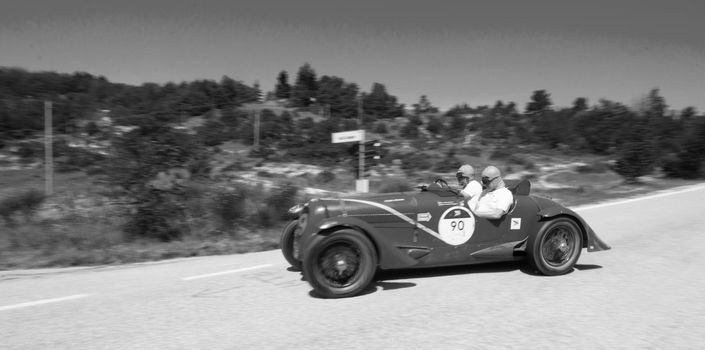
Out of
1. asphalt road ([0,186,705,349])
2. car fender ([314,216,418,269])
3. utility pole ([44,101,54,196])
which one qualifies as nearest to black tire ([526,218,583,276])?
asphalt road ([0,186,705,349])

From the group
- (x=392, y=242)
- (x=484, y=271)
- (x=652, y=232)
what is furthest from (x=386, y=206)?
(x=652, y=232)

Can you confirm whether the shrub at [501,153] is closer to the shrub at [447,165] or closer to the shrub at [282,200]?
the shrub at [447,165]

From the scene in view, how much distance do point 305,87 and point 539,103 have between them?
111 ft

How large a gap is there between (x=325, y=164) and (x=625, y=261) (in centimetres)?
3798

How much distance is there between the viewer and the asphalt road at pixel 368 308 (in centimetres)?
418

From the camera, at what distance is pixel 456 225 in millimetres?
6035

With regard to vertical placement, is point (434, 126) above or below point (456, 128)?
above

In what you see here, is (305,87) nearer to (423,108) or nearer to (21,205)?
(423,108)

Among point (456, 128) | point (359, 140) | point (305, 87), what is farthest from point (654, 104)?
point (359, 140)

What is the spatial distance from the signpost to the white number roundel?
10.7m

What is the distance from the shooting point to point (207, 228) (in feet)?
Answer: 40.4

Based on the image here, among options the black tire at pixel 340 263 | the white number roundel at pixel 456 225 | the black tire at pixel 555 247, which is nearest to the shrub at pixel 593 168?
the black tire at pixel 555 247

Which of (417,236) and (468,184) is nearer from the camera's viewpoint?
(417,236)

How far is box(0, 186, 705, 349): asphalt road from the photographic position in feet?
13.7
